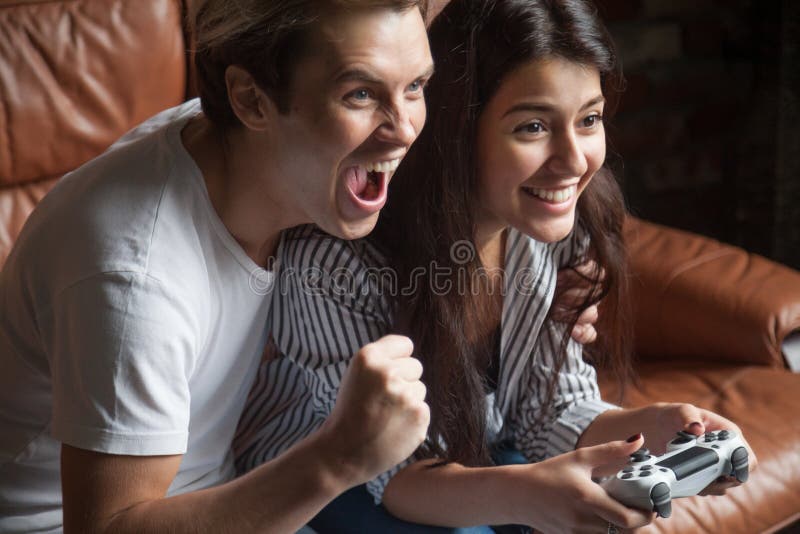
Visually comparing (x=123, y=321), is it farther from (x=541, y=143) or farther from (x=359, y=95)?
(x=541, y=143)

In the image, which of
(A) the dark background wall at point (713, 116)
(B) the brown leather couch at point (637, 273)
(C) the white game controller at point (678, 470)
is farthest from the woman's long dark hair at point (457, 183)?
(A) the dark background wall at point (713, 116)

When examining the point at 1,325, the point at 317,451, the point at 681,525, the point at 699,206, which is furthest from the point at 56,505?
the point at 699,206

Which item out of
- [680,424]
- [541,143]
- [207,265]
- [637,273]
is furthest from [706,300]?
[207,265]

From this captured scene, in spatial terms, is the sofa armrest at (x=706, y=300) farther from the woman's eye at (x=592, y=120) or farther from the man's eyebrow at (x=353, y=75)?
the man's eyebrow at (x=353, y=75)

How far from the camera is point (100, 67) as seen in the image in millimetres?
1385

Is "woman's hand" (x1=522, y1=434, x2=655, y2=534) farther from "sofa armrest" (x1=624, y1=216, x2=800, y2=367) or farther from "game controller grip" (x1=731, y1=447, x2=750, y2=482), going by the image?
"sofa armrest" (x1=624, y1=216, x2=800, y2=367)

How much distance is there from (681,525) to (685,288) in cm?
41

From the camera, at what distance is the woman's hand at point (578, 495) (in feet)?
3.35

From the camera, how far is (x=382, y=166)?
100 centimetres

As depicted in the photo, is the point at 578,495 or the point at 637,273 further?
the point at 637,273

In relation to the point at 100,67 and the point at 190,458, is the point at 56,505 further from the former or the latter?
the point at 100,67

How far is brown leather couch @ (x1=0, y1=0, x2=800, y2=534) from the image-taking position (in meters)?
1.35

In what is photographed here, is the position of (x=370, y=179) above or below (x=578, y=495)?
above

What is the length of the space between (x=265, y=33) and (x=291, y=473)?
386 millimetres
